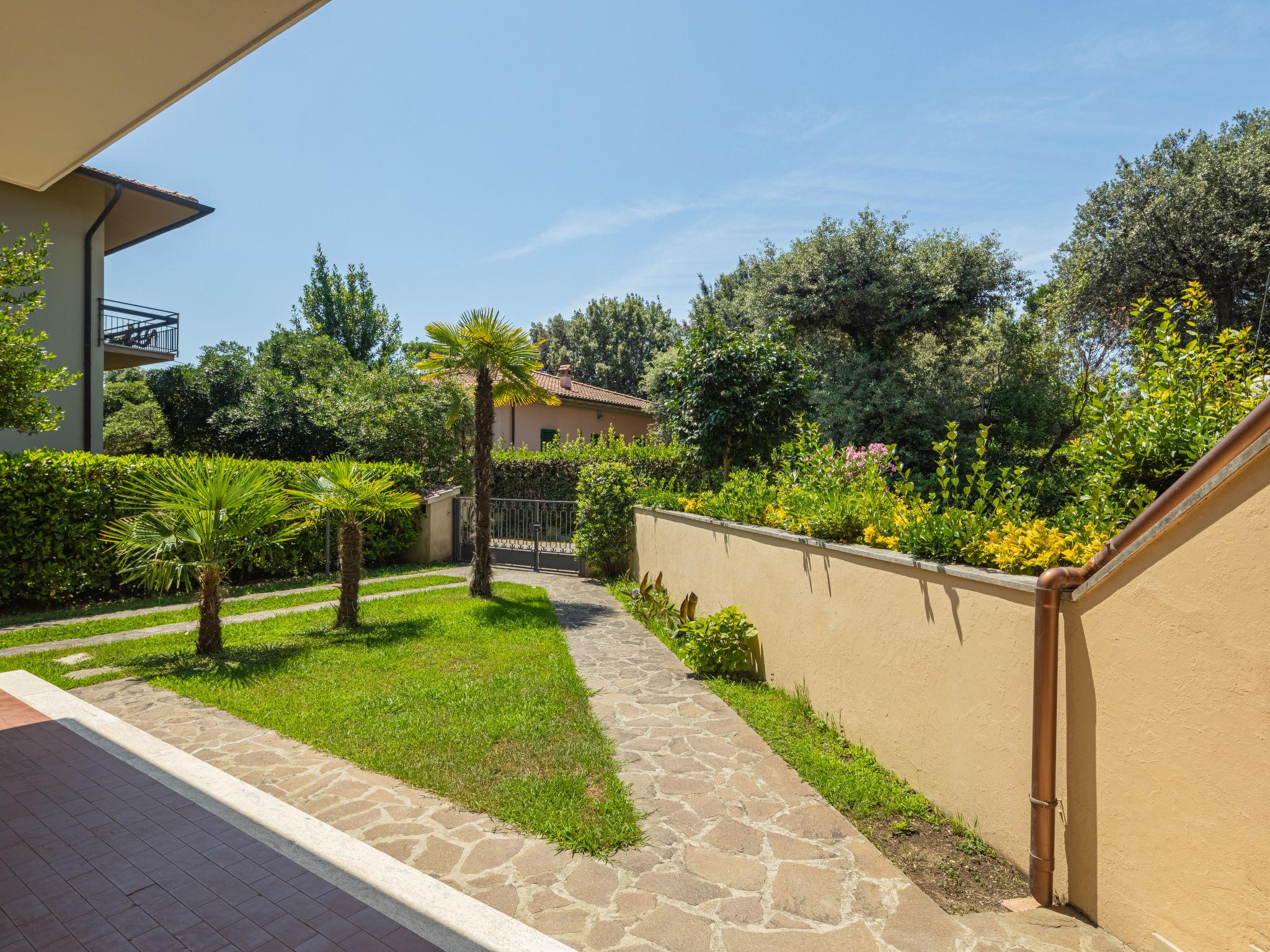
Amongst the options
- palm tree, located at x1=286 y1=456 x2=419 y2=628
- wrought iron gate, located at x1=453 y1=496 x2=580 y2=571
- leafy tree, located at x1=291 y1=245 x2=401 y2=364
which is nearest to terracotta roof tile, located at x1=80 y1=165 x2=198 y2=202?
wrought iron gate, located at x1=453 y1=496 x2=580 y2=571

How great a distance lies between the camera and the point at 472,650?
7.59 m

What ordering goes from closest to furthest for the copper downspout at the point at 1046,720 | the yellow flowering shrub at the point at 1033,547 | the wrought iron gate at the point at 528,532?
1. the copper downspout at the point at 1046,720
2. the yellow flowering shrub at the point at 1033,547
3. the wrought iron gate at the point at 528,532

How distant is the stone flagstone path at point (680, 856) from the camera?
2.84m

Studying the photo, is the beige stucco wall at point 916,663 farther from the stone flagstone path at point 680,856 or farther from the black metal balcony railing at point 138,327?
the black metal balcony railing at point 138,327

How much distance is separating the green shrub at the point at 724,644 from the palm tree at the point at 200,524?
5.09 m

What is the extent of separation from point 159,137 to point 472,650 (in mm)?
5644

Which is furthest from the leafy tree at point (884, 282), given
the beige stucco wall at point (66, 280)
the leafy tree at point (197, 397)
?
the leafy tree at point (197, 397)

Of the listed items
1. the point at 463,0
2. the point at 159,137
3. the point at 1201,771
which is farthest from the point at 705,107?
the point at 1201,771

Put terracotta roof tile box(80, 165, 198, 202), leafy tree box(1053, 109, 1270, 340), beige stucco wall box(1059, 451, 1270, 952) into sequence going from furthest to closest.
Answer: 1. terracotta roof tile box(80, 165, 198, 202)
2. leafy tree box(1053, 109, 1270, 340)
3. beige stucco wall box(1059, 451, 1270, 952)

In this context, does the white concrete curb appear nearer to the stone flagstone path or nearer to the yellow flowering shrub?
the stone flagstone path

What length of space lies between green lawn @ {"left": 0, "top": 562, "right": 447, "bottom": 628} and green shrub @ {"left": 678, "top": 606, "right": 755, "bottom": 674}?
7.75 m

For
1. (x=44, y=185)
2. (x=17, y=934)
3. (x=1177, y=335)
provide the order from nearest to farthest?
(x=17, y=934) < (x=1177, y=335) < (x=44, y=185)

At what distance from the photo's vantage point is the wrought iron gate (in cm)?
1464

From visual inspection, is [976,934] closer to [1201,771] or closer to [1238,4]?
[1201,771]
